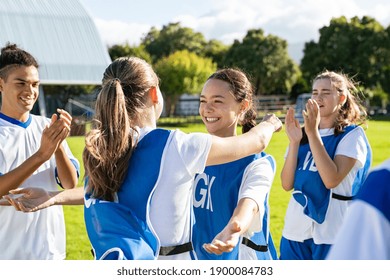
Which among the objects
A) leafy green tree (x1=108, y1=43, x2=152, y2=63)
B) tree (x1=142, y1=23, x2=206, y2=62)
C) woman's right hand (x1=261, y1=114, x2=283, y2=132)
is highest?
tree (x1=142, y1=23, x2=206, y2=62)

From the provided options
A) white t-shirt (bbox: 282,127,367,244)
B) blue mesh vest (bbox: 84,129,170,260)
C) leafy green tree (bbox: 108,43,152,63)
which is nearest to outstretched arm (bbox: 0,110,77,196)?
blue mesh vest (bbox: 84,129,170,260)

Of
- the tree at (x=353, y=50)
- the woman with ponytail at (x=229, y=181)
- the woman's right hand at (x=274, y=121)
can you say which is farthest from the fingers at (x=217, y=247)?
the tree at (x=353, y=50)

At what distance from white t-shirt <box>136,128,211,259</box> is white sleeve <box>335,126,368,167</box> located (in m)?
1.59

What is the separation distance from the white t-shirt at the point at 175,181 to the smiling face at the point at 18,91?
47.4 inches

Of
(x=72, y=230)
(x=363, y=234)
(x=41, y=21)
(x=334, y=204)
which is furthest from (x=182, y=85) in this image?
(x=363, y=234)

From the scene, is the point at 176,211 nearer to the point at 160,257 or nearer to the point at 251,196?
the point at 160,257

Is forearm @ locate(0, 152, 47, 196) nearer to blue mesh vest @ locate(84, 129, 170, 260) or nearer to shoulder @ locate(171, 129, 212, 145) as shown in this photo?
blue mesh vest @ locate(84, 129, 170, 260)

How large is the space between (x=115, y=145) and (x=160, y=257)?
0.44 metres

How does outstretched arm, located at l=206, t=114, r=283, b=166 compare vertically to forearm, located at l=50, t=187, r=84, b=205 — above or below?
above

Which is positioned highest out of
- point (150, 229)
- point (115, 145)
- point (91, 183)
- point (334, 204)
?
point (115, 145)

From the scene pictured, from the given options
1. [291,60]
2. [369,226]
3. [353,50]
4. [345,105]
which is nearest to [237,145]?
[369,226]

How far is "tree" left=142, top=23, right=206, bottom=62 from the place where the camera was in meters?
54.6

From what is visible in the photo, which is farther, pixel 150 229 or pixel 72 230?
pixel 72 230
